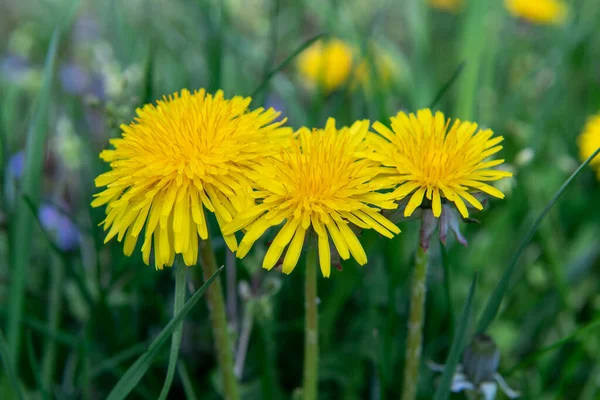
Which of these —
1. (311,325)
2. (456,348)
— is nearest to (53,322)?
(311,325)

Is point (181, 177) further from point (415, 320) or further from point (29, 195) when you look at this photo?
point (29, 195)

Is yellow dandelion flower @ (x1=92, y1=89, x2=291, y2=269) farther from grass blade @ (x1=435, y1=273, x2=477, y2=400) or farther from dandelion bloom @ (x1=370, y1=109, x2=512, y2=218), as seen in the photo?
grass blade @ (x1=435, y1=273, x2=477, y2=400)

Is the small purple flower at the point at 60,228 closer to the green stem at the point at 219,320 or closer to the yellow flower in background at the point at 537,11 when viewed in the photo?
the green stem at the point at 219,320

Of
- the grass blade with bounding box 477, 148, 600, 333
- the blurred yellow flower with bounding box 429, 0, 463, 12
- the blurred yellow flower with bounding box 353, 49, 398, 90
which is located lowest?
the grass blade with bounding box 477, 148, 600, 333

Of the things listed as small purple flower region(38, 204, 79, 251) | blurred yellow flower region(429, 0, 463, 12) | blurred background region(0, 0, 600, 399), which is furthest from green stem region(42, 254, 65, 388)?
blurred yellow flower region(429, 0, 463, 12)

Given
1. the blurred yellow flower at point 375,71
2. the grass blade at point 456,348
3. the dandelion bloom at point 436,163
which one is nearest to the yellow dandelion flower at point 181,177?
the dandelion bloom at point 436,163

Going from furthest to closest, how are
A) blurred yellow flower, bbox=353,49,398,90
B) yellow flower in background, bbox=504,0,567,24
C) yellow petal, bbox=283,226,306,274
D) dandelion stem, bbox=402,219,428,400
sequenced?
yellow flower in background, bbox=504,0,567,24 → blurred yellow flower, bbox=353,49,398,90 → dandelion stem, bbox=402,219,428,400 → yellow petal, bbox=283,226,306,274

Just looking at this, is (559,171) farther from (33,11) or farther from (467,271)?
(33,11)
